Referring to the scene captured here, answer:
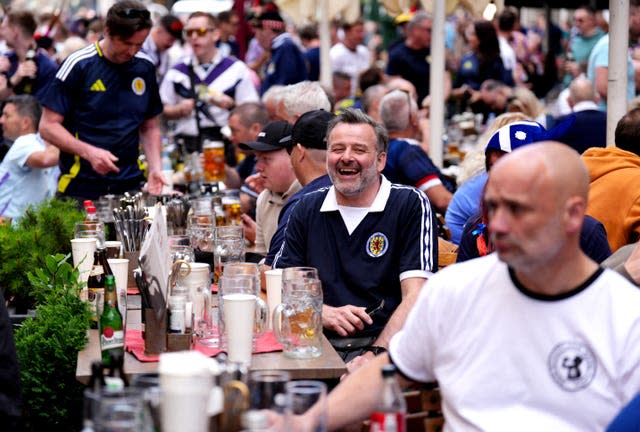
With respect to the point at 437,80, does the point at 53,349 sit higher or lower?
lower

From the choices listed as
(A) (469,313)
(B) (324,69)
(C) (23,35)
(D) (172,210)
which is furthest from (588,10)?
(A) (469,313)

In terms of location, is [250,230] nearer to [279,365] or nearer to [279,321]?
[279,321]

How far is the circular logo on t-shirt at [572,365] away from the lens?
114 inches

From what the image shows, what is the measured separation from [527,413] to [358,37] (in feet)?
40.9

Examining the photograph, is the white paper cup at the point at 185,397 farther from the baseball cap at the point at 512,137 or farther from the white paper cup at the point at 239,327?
the baseball cap at the point at 512,137

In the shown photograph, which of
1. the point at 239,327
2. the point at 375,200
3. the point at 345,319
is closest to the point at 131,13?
the point at 375,200

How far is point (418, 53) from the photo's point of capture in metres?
12.9

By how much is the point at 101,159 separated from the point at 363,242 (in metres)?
2.83

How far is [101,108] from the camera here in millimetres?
7699

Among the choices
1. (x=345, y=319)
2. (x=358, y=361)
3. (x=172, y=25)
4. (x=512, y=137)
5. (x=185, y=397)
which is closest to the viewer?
(x=185, y=397)

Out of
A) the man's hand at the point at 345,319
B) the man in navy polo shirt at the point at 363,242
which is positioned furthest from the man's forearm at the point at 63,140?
the man's hand at the point at 345,319

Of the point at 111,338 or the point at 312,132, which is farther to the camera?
the point at 312,132

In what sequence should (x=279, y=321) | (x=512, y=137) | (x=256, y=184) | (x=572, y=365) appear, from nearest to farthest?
(x=572, y=365)
(x=279, y=321)
(x=512, y=137)
(x=256, y=184)

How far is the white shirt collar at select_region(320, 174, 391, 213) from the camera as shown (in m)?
→ 4.96
